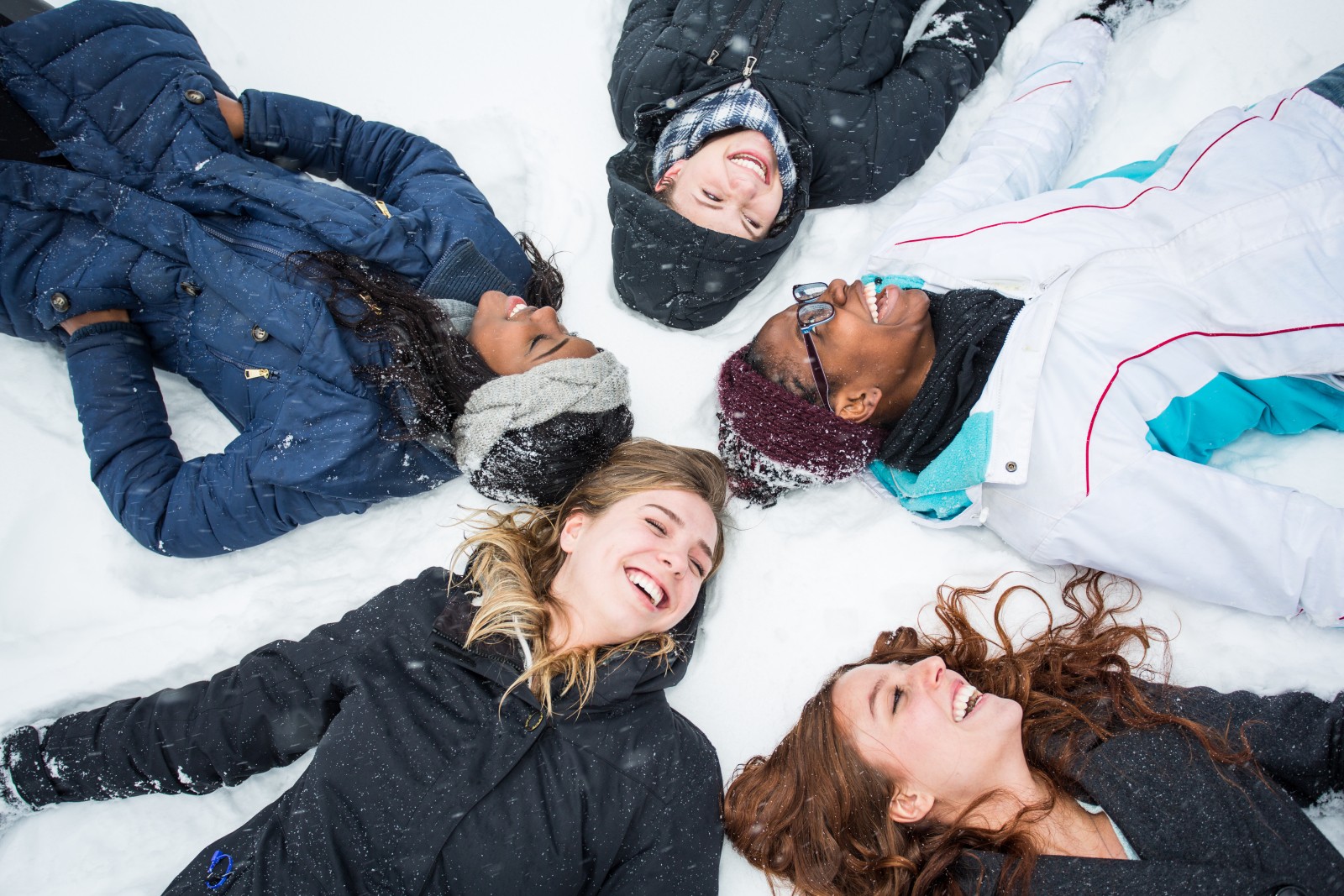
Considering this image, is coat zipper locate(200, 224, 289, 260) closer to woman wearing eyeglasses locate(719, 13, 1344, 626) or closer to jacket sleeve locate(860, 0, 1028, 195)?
woman wearing eyeglasses locate(719, 13, 1344, 626)

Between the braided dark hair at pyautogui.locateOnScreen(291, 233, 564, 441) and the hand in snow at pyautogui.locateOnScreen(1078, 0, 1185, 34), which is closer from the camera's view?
the braided dark hair at pyautogui.locateOnScreen(291, 233, 564, 441)

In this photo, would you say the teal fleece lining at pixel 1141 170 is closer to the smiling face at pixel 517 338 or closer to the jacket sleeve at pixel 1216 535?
the jacket sleeve at pixel 1216 535

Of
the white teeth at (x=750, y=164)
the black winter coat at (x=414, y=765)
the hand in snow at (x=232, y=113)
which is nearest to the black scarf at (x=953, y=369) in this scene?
the white teeth at (x=750, y=164)

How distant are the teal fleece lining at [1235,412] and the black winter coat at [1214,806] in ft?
2.98

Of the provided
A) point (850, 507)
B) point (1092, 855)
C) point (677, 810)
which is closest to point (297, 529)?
point (677, 810)

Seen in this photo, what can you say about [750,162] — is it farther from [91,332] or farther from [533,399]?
[91,332]

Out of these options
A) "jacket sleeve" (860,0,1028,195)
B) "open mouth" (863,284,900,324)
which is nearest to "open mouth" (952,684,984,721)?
"open mouth" (863,284,900,324)

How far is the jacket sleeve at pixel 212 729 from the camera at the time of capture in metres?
2.65

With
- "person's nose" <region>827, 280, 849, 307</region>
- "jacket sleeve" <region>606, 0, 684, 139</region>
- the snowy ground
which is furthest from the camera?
"jacket sleeve" <region>606, 0, 684, 139</region>

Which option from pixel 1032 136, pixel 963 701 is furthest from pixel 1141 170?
pixel 963 701

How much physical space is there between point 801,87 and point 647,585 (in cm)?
238

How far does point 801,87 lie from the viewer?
330 centimetres

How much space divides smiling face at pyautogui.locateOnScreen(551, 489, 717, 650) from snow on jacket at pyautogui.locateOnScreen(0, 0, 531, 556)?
879mm

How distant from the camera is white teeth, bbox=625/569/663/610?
254cm
